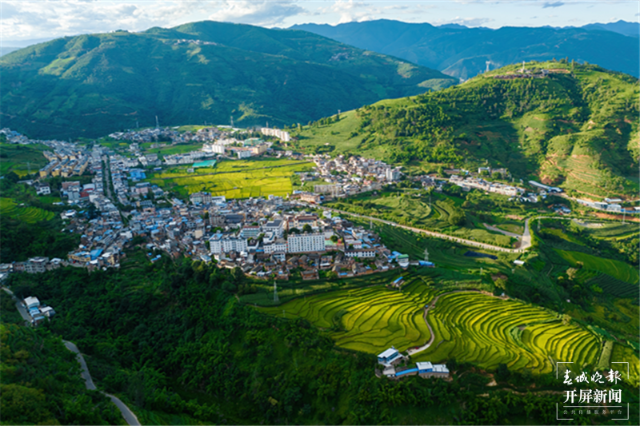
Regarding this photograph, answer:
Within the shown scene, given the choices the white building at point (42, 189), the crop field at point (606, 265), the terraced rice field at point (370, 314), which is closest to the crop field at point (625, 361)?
the terraced rice field at point (370, 314)

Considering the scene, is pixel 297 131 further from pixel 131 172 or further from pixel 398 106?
pixel 131 172

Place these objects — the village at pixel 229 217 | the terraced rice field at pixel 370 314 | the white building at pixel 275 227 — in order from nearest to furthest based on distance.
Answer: the terraced rice field at pixel 370 314
the village at pixel 229 217
the white building at pixel 275 227

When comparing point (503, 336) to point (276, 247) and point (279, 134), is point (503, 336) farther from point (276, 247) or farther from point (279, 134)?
point (279, 134)

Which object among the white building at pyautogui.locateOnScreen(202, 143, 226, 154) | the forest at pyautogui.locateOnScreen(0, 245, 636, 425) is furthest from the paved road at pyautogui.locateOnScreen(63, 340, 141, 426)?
the white building at pyautogui.locateOnScreen(202, 143, 226, 154)

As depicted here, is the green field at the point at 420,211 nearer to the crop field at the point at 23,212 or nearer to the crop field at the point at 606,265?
the crop field at the point at 606,265

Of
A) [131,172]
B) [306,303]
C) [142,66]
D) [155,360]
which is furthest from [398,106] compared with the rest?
[142,66]
